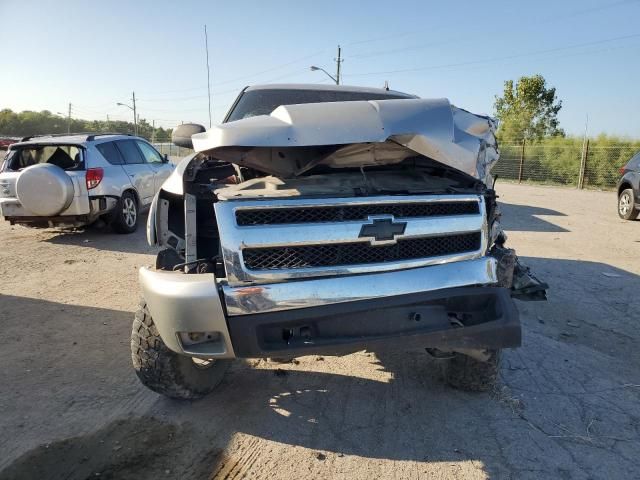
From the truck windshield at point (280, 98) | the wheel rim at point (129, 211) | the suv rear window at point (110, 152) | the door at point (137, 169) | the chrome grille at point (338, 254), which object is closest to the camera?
the chrome grille at point (338, 254)

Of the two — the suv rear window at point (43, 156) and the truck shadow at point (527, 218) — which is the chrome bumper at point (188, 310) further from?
the truck shadow at point (527, 218)

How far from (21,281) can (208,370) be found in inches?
156

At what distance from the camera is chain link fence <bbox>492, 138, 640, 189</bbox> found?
2064 centimetres

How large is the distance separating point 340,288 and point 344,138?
800mm

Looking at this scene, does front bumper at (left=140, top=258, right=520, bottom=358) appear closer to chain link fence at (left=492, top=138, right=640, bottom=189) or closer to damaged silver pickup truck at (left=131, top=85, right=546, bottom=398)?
damaged silver pickup truck at (left=131, top=85, right=546, bottom=398)

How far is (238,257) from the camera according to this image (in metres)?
2.49

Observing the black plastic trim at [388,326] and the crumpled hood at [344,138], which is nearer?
the black plastic trim at [388,326]

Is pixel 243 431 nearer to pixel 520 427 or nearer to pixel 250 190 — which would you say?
pixel 250 190

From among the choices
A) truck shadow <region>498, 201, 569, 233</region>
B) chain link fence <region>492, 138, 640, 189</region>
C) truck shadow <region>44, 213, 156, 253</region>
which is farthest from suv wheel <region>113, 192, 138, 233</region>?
chain link fence <region>492, 138, 640, 189</region>

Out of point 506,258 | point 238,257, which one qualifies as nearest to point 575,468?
point 506,258

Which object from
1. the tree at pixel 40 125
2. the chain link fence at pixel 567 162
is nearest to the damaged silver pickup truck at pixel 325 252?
the chain link fence at pixel 567 162

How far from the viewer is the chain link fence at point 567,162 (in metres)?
20.6

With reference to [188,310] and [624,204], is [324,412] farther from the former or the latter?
[624,204]

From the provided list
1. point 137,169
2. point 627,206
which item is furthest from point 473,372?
point 627,206
